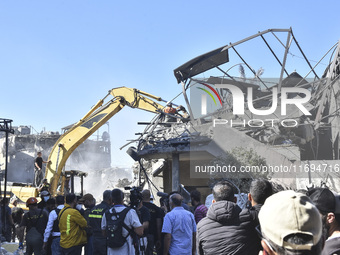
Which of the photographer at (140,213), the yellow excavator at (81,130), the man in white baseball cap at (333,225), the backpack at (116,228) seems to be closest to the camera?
the man in white baseball cap at (333,225)

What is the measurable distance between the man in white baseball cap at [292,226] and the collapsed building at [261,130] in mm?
9876

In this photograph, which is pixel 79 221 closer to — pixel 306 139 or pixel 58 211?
pixel 58 211

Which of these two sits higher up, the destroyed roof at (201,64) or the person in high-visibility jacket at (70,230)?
the destroyed roof at (201,64)

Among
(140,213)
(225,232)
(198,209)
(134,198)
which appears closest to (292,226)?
(225,232)

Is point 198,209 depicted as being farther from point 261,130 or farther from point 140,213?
point 261,130

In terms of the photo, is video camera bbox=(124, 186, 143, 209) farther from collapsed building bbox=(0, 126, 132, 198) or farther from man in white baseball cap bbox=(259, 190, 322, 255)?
collapsed building bbox=(0, 126, 132, 198)

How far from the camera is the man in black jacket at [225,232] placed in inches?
141

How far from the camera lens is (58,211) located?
6.81 metres

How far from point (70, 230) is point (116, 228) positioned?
5.18ft

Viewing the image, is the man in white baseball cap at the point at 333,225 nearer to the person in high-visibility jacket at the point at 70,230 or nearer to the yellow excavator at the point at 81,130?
the person in high-visibility jacket at the point at 70,230

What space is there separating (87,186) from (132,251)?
3574 cm

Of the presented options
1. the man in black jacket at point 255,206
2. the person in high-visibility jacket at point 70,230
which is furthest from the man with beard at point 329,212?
the person in high-visibility jacket at point 70,230

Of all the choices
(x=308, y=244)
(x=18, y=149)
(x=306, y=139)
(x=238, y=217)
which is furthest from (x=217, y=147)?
(x=18, y=149)

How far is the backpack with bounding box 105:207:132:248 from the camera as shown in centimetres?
532
